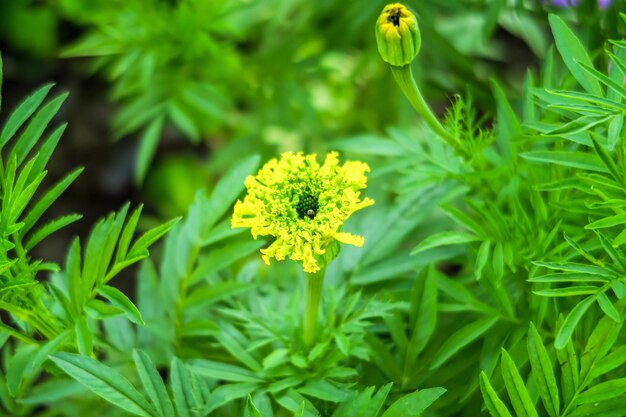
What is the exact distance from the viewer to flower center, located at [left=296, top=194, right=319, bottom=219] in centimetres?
66

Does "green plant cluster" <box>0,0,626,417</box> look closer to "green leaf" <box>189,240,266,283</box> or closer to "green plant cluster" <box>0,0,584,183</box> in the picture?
"green leaf" <box>189,240,266,283</box>

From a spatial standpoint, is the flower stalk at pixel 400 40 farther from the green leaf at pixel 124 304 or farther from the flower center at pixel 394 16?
the green leaf at pixel 124 304

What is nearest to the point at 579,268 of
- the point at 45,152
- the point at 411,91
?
the point at 411,91

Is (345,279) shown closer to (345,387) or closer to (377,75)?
(345,387)

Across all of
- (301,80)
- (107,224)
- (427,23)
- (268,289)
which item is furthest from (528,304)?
(301,80)

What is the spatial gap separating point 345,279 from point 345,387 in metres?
0.24

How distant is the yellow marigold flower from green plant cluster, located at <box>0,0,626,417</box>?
0.09 metres

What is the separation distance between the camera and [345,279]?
3.21 ft

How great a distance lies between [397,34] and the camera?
2.26ft

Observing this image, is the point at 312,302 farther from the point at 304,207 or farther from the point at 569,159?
the point at 569,159

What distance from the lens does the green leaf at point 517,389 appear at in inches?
26.1

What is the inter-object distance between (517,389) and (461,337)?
0.11 metres

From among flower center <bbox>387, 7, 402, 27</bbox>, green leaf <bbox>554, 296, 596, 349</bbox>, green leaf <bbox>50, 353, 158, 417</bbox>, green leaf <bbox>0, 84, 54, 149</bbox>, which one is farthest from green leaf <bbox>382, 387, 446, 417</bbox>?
green leaf <bbox>0, 84, 54, 149</bbox>

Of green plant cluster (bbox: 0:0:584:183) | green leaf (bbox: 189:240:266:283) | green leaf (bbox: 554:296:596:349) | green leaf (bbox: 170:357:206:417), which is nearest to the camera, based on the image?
green leaf (bbox: 554:296:596:349)
